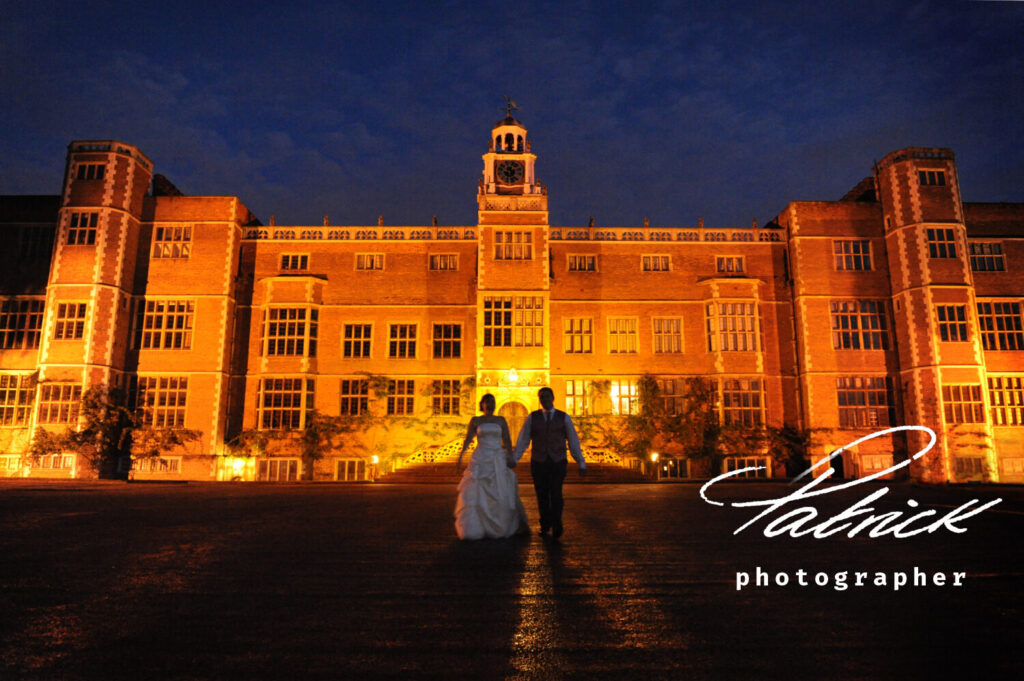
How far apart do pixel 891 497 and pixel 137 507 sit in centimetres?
1644

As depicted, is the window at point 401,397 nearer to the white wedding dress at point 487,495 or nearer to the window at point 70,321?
the window at point 70,321

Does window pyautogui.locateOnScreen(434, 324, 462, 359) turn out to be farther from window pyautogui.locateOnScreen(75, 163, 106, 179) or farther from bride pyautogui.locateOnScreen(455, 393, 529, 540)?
bride pyautogui.locateOnScreen(455, 393, 529, 540)

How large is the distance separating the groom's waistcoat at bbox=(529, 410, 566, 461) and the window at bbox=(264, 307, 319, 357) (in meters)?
19.9

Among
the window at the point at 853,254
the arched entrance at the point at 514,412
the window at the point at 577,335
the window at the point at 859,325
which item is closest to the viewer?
the arched entrance at the point at 514,412

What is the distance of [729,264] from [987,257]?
11.1 m

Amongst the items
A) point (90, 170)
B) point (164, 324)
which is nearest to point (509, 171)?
point (164, 324)

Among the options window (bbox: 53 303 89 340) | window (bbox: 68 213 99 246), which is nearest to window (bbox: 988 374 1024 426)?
window (bbox: 53 303 89 340)

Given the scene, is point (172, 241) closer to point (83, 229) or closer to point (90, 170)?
point (83, 229)

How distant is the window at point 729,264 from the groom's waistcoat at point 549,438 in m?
21.6

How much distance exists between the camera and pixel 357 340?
26.6m

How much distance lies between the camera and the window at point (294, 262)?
27.1 metres

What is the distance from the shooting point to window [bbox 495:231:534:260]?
26.0m

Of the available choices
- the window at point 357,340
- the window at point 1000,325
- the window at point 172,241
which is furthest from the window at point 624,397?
the window at point 172,241

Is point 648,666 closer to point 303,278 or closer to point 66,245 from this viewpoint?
point 303,278
